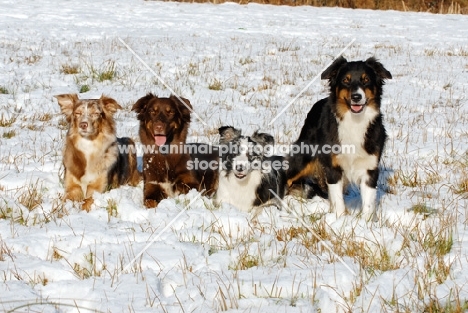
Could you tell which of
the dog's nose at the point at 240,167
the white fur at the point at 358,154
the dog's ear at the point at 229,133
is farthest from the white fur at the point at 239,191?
the white fur at the point at 358,154

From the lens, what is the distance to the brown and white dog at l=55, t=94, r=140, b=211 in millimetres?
6043

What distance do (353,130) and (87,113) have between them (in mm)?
3013

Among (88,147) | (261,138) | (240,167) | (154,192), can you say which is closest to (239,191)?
(240,167)

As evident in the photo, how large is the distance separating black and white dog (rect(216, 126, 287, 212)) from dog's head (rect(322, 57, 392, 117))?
3.40 ft

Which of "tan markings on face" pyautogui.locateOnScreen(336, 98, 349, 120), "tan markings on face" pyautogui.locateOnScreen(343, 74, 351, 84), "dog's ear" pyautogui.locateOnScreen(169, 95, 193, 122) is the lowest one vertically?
"dog's ear" pyautogui.locateOnScreen(169, 95, 193, 122)

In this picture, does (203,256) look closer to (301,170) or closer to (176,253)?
(176,253)

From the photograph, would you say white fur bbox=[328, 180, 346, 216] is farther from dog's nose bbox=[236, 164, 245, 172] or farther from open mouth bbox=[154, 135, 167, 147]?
open mouth bbox=[154, 135, 167, 147]

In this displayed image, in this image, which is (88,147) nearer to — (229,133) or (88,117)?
(88,117)

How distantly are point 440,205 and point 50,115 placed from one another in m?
6.73

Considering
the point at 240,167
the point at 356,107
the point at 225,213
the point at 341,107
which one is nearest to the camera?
the point at 225,213

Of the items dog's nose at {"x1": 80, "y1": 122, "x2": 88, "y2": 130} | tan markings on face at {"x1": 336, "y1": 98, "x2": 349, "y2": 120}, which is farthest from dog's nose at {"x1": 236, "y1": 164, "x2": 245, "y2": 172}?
dog's nose at {"x1": 80, "y1": 122, "x2": 88, "y2": 130}

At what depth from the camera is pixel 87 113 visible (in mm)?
6039

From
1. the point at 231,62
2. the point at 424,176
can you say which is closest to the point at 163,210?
the point at 424,176

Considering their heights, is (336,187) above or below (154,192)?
above
